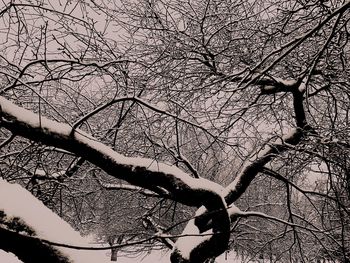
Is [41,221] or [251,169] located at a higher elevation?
[251,169]

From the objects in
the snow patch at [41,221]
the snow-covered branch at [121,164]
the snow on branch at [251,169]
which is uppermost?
the snow on branch at [251,169]

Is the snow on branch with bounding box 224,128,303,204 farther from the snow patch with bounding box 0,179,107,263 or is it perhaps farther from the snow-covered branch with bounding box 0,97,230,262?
the snow patch with bounding box 0,179,107,263

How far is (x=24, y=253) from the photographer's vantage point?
2.28m

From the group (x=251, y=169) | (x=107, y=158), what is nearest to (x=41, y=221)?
(x=107, y=158)

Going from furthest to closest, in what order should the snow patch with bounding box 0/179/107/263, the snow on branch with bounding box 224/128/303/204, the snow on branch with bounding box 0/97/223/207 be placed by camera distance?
the snow on branch with bounding box 224/128/303/204 < the snow on branch with bounding box 0/97/223/207 < the snow patch with bounding box 0/179/107/263

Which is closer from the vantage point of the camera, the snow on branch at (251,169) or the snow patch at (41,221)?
the snow patch at (41,221)

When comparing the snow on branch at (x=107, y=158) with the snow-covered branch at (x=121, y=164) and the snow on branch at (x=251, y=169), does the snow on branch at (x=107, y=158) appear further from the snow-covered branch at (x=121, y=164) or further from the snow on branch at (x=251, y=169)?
the snow on branch at (x=251, y=169)

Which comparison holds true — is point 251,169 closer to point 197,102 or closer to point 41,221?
point 197,102

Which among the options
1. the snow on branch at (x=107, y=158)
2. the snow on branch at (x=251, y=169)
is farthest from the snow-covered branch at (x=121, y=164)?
the snow on branch at (x=251, y=169)

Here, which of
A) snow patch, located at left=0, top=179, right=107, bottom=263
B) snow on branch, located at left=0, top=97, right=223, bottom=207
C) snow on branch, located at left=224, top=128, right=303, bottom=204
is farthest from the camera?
snow on branch, located at left=224, top=128, right=303, bottom=204

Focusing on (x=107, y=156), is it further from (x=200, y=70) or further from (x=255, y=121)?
(x=255, y=121)

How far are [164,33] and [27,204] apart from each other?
11.1 feet

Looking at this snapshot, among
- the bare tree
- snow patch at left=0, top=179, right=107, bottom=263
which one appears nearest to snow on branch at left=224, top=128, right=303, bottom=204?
the bare tree

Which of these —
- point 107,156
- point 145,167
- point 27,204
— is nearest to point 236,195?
point 145,167
